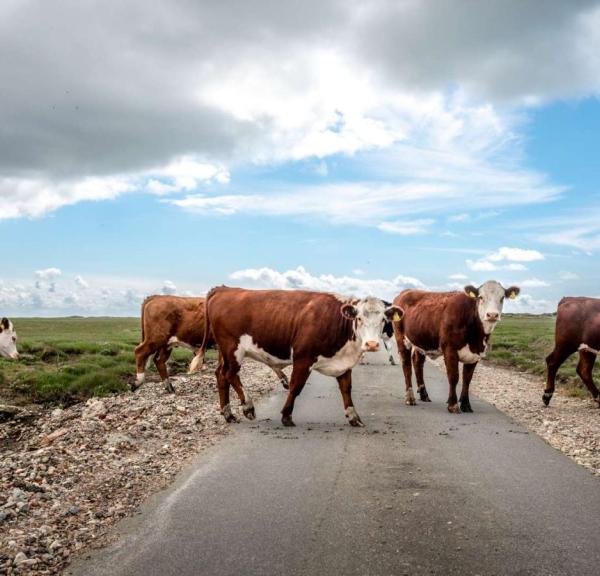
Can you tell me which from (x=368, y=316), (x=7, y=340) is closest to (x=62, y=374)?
(x=7, y=340)

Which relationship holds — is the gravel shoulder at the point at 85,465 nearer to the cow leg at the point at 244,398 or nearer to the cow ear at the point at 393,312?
the cow leg at the point at 244,398

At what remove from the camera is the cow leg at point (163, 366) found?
15844mm

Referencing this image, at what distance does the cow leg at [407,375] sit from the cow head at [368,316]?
9.45 ft

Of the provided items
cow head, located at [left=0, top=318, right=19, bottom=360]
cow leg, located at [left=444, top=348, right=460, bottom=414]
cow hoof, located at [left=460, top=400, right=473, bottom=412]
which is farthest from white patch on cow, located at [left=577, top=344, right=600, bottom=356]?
cow head, located at [left=0, top=318, right=19, bottom=360]

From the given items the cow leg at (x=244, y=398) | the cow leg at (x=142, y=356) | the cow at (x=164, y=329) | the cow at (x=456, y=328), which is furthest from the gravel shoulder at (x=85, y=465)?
the cow at (x=456, y=328)

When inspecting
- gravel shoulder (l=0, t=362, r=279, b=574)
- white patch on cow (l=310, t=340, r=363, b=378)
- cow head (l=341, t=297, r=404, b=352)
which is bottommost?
gravel shoulder (l=0, t=362, r=279, b=574)

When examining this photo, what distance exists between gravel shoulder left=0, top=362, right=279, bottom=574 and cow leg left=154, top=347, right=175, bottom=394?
80 centimetres

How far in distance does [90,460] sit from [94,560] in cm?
371

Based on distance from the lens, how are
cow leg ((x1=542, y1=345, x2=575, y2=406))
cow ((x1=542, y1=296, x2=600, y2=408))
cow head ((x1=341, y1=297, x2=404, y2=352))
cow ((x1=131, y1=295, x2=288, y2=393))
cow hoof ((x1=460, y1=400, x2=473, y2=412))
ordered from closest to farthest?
cow head ((x1=341, y1=297, x2=404, y2=352)) → cow hoof ((x1=460, y1=400, x2=473, y2=412)) → cow ((x1=542, y1=296, x2=600, y2=408)) → cow leg ((x1=542, y1=345, x2=575, y2=406)) → cow ((x1=131, y1=295, x2=288, y2=393))

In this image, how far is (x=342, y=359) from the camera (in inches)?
452

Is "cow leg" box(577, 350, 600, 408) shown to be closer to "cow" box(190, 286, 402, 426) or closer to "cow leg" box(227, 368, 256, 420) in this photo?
"cow" box(190, 286, 402, 426)

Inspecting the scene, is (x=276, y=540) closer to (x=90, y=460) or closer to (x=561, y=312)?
(x=90, y=460)

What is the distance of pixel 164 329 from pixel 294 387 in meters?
6.60

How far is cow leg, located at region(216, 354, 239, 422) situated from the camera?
1164 centimetres
